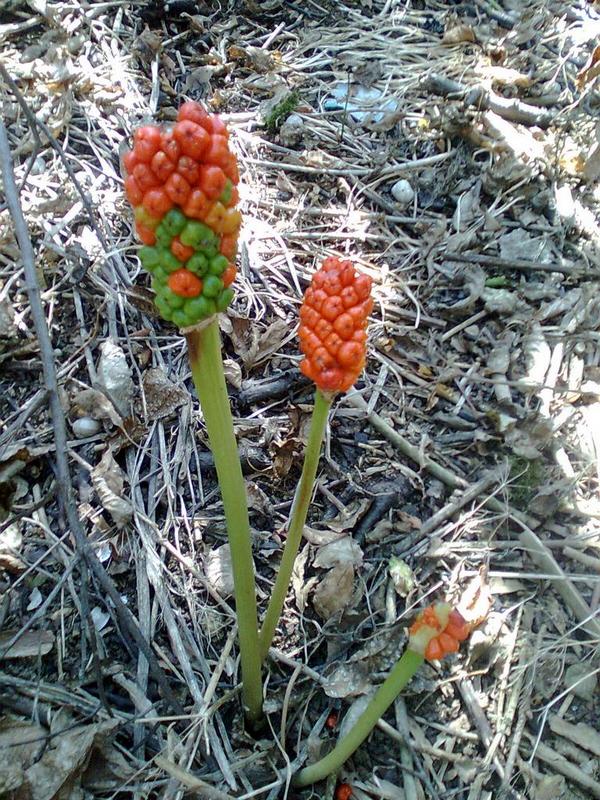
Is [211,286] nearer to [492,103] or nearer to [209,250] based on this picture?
[209,250]

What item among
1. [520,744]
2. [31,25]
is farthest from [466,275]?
[31,25]

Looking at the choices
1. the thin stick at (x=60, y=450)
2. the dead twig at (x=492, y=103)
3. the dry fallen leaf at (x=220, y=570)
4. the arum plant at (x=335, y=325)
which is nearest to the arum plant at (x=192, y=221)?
the arum plant at (x=335, y=325)

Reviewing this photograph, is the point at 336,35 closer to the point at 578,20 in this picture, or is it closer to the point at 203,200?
the point at 578,20

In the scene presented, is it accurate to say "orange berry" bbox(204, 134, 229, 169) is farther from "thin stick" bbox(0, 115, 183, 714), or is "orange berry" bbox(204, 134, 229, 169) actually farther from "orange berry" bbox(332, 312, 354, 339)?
"thin stick" bbox(0, 115, 183, 714)

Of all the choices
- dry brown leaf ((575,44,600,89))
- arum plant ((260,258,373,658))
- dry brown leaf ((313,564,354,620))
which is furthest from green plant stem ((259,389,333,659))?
dry brown leaf ((575,44,600,89))

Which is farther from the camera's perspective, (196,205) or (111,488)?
(111,488)

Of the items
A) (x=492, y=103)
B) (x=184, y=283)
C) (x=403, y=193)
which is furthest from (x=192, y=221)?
(x=492, y=103)
